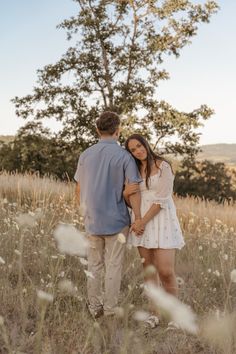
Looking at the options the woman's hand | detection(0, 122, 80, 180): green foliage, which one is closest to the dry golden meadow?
the woman's hand

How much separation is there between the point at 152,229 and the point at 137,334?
854 mm

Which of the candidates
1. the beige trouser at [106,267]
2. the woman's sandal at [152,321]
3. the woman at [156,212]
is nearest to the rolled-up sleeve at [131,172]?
the woman at [156,212]

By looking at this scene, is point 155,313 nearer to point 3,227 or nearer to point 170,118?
point 3,227

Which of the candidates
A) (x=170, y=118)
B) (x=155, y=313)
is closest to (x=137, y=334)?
(x=155, y=313)

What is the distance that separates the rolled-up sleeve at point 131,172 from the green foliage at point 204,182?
19.9m

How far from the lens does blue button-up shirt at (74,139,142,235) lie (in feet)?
15.4

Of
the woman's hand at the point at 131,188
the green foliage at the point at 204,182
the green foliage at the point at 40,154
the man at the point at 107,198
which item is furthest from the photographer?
the green foliage at the point at 204,182

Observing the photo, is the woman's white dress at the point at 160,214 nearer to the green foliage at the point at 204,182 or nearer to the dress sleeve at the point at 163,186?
the dress sleeve at the point at 163,186

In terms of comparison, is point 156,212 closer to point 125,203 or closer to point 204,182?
point 125,203

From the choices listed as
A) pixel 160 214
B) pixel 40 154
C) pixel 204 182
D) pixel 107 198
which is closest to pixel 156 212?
pixel 160 214

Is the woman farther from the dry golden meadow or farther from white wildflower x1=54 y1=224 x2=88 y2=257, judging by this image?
white wildflower x1=54 y1=224 x2=88 y2=257

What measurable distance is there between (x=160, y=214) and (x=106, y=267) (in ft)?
2.10

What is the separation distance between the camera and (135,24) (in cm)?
2111

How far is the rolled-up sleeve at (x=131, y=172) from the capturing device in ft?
15.1
